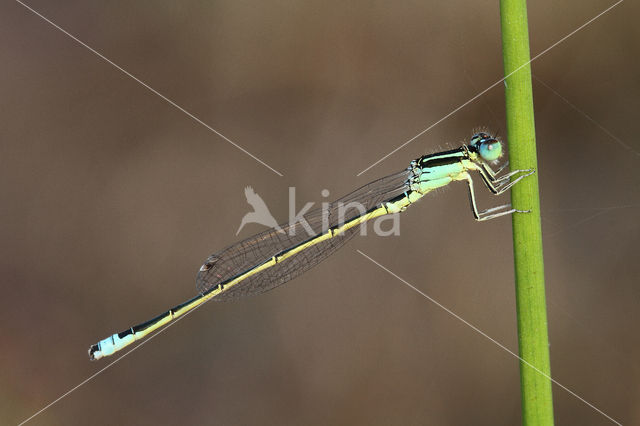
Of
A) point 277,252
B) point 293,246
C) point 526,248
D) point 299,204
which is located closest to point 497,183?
point 526,248

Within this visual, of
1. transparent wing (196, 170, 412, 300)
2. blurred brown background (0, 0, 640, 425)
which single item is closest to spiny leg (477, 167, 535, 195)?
transparent wing (196, 170, 412, 300)

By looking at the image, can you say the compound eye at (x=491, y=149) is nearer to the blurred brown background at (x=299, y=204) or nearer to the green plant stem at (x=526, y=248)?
the green plant stem at (x=526, y=248)

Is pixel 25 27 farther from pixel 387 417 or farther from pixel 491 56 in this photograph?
pixel 387 417

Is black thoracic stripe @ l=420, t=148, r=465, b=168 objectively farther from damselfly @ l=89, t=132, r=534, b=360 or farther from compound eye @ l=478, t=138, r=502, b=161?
compound eye @ l=478, t=138, r=502, b=161

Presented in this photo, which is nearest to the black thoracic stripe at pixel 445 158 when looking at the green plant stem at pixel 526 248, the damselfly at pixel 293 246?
the damselfly at pixel 293 246

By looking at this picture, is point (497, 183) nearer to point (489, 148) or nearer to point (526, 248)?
point (489, 148)

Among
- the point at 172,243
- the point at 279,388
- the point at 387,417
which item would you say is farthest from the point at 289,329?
the point at 172,243
